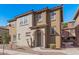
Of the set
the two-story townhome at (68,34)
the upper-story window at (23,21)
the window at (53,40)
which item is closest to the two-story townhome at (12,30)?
the upper-story window at (23,21)

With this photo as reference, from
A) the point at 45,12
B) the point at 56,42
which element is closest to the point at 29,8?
the point at 45,12

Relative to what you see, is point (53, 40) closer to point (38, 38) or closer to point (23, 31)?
point (38, 38)

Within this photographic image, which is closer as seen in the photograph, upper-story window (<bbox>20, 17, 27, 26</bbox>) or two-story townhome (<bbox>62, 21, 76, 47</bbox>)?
two-story townhome (<bbox>62, 21, 76, 47</bbox>)

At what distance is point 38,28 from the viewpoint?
25.9 feet

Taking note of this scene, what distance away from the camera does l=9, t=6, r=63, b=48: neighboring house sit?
7852 millimetres

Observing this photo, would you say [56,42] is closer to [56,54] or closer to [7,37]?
[56,54]

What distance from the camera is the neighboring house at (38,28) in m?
7.85

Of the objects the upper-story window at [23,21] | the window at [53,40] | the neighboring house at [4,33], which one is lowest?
the window at [53,40]

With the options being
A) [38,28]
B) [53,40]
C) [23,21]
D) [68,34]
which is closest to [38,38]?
[38,28]

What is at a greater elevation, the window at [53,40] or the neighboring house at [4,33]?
the neighboring house at [4,33]

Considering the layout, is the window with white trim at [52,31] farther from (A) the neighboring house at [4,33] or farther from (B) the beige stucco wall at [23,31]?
(A) the neighboring house at [4,33]

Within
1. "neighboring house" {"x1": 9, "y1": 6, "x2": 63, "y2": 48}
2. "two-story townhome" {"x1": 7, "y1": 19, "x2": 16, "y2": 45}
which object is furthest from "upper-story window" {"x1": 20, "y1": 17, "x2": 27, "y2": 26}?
"two-story townhome" {"x1": 7, "y1": 19, "x2": 16, "y2": 45}

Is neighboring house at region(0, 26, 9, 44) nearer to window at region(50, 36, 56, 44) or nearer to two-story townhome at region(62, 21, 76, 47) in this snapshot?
window at region(50, 36, 56, 44)
